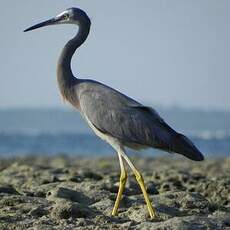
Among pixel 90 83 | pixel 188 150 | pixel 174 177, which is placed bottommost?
pixel 174 177

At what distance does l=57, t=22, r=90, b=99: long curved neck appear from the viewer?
36.8 ft

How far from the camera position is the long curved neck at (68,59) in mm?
11211

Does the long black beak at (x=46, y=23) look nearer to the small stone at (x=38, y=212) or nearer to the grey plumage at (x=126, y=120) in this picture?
the grey plumage at (x=126, y=120)

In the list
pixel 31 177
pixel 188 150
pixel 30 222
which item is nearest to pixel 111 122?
pixel 188 150

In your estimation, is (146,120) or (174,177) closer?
(146,120)

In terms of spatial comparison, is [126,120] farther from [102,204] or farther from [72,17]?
[72,17]

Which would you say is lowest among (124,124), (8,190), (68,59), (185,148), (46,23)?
→ (8,190)

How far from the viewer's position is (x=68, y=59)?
1140 cm

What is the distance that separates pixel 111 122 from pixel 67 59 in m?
1.06

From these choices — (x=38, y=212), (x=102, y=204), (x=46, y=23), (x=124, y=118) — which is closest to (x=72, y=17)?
(x=46, y=23)

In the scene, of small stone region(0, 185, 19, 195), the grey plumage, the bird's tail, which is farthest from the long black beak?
the bird's tail

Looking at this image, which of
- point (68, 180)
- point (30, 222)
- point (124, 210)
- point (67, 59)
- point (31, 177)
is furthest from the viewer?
point (31, 177)

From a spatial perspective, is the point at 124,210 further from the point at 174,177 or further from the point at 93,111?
the point at 174,177

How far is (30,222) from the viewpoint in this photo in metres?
9.41
